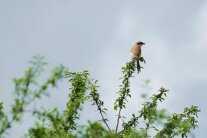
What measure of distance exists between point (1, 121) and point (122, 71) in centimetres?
562

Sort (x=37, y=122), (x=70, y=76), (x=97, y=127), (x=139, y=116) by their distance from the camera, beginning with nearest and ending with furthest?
(x=97, y=127) < (x=37, y=122) < (x=139, y=116) < (x=70, y=76)

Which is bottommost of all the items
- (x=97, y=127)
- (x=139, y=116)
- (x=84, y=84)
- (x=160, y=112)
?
(x=97, y=127)

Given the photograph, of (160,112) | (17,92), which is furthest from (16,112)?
→ (160,112)

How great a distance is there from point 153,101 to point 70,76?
2.64 metres

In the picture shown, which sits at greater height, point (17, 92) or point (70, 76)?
point (70, 76)

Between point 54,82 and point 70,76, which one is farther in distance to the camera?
point 70,76

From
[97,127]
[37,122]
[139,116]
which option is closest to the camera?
[97,127]

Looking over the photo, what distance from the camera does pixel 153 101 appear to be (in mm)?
13852

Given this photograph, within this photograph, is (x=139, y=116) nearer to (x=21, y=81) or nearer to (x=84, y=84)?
(x=84, y=84)

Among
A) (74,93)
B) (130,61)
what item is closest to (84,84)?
(74,93)

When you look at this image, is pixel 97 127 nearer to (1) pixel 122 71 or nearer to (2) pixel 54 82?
(2) pixel 54 82

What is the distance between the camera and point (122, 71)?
14.0m

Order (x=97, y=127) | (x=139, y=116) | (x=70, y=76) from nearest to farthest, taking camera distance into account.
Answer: (x=97, y=127)
(x=139, y=116)
(x=70, y=76)

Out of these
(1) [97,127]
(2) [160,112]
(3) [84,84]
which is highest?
(3) [84,84]
